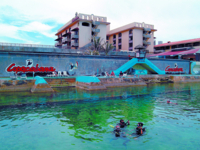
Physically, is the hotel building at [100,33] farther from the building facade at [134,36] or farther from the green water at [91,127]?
the green water at [91,127]

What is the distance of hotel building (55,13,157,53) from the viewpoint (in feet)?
203

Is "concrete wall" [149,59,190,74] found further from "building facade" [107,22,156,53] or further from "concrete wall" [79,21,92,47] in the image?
"concrete wall" [79,21,92,47]

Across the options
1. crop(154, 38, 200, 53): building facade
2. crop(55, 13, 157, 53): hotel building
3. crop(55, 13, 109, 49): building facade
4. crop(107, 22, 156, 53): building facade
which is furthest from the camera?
crop(107, 22, 156, 53): building facade

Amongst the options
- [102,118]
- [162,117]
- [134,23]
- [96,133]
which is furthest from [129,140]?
[134,23]

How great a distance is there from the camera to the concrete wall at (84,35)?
6153 cm

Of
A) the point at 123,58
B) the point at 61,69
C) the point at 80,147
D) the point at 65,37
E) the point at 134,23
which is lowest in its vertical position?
the point at 80,147

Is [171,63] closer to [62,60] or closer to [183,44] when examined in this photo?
[183,44]

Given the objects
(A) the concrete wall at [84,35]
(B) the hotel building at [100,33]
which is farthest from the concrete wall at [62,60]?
(B) the hotel building at [100,33]

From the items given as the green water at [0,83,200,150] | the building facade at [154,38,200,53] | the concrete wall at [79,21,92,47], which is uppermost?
the concrete wall at [79,21,92,47]

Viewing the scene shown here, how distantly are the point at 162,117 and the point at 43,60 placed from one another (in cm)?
2408

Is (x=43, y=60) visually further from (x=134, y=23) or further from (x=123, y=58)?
(x=134, y=23)

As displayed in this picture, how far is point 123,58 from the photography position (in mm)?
39812

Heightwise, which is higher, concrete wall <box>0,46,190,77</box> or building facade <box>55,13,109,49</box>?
building facade <box>55,13,109,49</box>

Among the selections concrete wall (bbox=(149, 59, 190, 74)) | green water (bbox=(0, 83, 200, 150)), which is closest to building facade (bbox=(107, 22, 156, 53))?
concrete wall (bbox=(149, 59, 190, 74))
